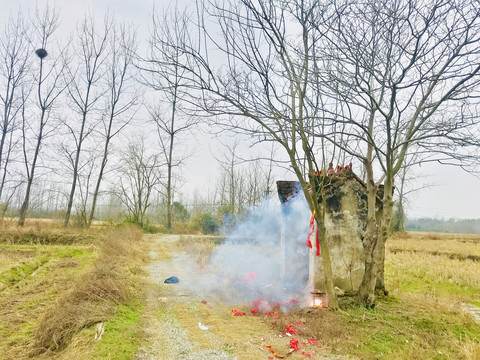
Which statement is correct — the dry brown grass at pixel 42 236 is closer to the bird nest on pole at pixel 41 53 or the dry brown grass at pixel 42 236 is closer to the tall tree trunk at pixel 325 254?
the bird nest on pole at pixel 41 53

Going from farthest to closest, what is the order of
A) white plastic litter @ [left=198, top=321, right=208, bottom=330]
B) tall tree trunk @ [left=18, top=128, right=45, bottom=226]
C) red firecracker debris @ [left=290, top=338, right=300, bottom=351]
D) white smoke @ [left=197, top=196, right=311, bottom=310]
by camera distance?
tall tree trunk @ [left=18, top=128, right=45, bottom=226], white smoke @ [left=197, top=196, right=311, bottom=310], white plastic litter @ [left=198, top=321, right=208, bottom=330], red firecracker debris @ [left=290, top=338, right=300, bottom=351]

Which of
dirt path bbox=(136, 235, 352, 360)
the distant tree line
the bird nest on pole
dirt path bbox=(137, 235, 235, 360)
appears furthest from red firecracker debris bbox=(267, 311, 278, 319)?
the distant tree line

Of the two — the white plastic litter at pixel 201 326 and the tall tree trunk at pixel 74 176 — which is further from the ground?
the tall tree trunk at pixel 74 176

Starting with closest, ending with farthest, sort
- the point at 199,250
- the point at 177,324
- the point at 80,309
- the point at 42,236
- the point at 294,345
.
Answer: the point at 294,345, the point at 80,309, the point at 177,324, the point at 199,250, the point at 42,236

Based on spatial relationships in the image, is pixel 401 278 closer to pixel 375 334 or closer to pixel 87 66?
pixel 375 334

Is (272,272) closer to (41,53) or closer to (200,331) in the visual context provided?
(200,331)

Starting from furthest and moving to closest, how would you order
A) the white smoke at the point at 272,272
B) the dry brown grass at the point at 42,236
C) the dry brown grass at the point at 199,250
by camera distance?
1. the dry brown grass at the point at 42,236
2. the dry brown grass at the point at 199,250
3. the white smoke at the point at 272,272

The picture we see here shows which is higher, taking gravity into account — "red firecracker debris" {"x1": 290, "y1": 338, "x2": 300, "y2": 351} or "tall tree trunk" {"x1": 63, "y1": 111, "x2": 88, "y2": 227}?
"tall tree trunk" {"x1": 63, "y1": 111, "x2": 88, "y2": 227}

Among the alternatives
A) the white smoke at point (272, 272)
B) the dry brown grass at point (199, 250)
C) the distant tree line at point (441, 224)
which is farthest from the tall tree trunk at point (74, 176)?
the distant tree line at point (441, 224)

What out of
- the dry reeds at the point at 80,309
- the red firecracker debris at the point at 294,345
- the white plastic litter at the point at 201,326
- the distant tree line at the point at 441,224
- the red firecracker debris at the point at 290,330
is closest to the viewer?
the red firecracker debris at the point at 294,345

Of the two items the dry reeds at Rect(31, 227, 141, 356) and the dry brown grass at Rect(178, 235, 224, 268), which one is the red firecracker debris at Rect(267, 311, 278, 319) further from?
the dry brown grass at Rect(178, 235, 224, 268)

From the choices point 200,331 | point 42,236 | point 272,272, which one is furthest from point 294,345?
point 42,236

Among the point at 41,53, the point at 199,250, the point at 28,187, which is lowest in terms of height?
the point at 199,250

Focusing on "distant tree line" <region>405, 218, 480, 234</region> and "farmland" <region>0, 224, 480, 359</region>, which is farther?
"distant tree line" <region>405, 218, 480, 234</region>
